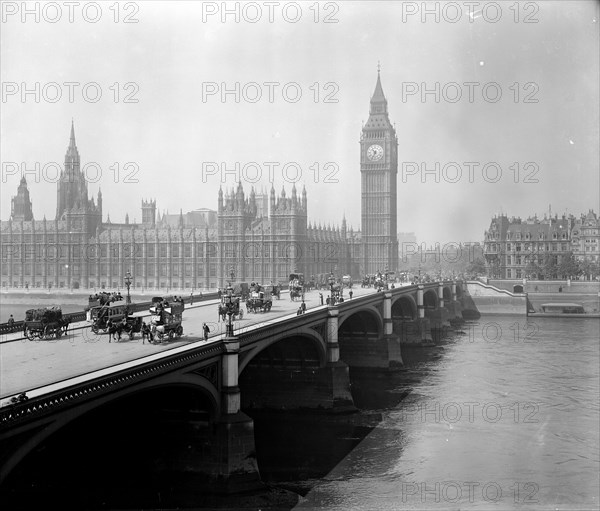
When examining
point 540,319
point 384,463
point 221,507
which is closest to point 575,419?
point 384,463

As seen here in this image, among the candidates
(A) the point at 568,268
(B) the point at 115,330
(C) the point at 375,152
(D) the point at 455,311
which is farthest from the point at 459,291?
(B) the point at 115,330

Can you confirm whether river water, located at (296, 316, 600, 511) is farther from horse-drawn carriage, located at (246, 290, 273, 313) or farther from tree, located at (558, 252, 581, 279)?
tree, located at (558, 252, 581, 279)

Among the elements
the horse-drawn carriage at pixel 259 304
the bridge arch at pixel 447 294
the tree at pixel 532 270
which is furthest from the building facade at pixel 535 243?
the horse-drawn carriage at pixel 259 304

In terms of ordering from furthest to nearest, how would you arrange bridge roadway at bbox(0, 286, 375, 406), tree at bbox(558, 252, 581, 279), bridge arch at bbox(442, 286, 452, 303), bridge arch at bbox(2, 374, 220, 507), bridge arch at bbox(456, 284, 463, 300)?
tree at bbox(558, 252, 581, 279), bridge arch at bbox(456, 284, 463, 300), bridge arch at bbox(442, 286, 452, 303), bridge arch at bbox(2, 374, 220, 507), bridge roadway at bbox(0, 286, 375, 406)

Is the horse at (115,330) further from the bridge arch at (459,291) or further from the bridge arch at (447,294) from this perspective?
the bridge arch at (459,291)

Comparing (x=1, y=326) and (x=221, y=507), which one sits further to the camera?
(x=1, y=326)

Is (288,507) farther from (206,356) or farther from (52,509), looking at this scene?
(52,509)

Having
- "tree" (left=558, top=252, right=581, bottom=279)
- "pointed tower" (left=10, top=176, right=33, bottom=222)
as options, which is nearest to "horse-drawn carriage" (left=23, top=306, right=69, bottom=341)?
"tree" (left=558, top=252, right=581, bottom=279)
